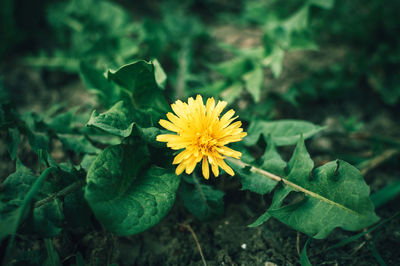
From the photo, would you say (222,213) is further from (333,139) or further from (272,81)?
(272,81)

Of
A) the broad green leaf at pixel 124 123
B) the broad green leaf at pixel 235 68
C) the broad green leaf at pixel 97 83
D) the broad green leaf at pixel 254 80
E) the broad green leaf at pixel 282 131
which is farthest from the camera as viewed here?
the broad green leaf at pixel 235 68

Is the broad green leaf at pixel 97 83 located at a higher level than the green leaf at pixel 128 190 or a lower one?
higher

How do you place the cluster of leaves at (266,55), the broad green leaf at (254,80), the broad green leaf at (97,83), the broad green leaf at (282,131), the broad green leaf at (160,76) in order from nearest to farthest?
the broad green leaf at (160,76) → the broad green leaf at (282,131) → the broad green leaf at (97,83) → the broad green leaf at (254,80) → the cluster of leaves at (266,55)

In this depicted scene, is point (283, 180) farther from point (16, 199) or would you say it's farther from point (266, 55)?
point (16, 199)

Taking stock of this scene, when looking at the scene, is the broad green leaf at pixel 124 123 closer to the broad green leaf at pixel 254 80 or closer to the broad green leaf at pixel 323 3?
the broad green leaf at pixel 254 80

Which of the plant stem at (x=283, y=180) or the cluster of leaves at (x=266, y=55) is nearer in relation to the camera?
the plant stem at (x=283, y=180)

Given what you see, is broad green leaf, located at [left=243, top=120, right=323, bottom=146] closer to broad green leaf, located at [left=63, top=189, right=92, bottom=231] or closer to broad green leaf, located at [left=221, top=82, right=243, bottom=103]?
broad green leaf, located at [left=221, top=82, right=243, bottom=103]

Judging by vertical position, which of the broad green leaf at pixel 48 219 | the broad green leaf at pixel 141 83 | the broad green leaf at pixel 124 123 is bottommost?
the broad green leaf at pixel 48 219

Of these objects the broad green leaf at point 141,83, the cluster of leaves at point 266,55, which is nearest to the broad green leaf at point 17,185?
the broad green leaf at point 141,83
